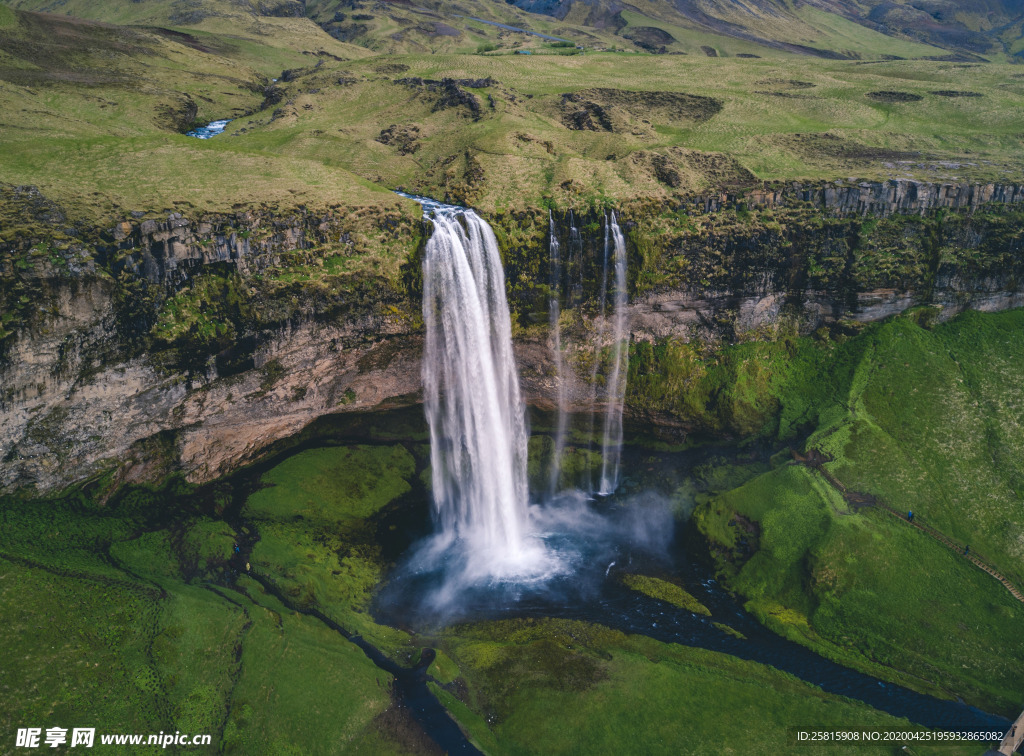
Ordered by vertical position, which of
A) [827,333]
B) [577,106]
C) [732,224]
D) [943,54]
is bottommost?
[827,333]

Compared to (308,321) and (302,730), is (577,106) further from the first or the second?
(302,730)

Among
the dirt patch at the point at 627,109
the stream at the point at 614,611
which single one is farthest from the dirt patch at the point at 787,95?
Result: the stream at the point at 614,611

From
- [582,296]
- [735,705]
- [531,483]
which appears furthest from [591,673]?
[582,296]

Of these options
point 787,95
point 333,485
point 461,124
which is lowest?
point 333,485

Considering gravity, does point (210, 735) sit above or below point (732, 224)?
below

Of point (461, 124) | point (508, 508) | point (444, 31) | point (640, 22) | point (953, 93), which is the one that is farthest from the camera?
point (640, 22)

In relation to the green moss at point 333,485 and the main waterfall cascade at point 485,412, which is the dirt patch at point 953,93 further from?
the green moss at point 333,485

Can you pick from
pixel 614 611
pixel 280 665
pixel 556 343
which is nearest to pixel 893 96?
pixel 556 343

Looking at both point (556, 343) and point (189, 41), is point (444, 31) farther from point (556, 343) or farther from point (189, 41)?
point (556, 343)
